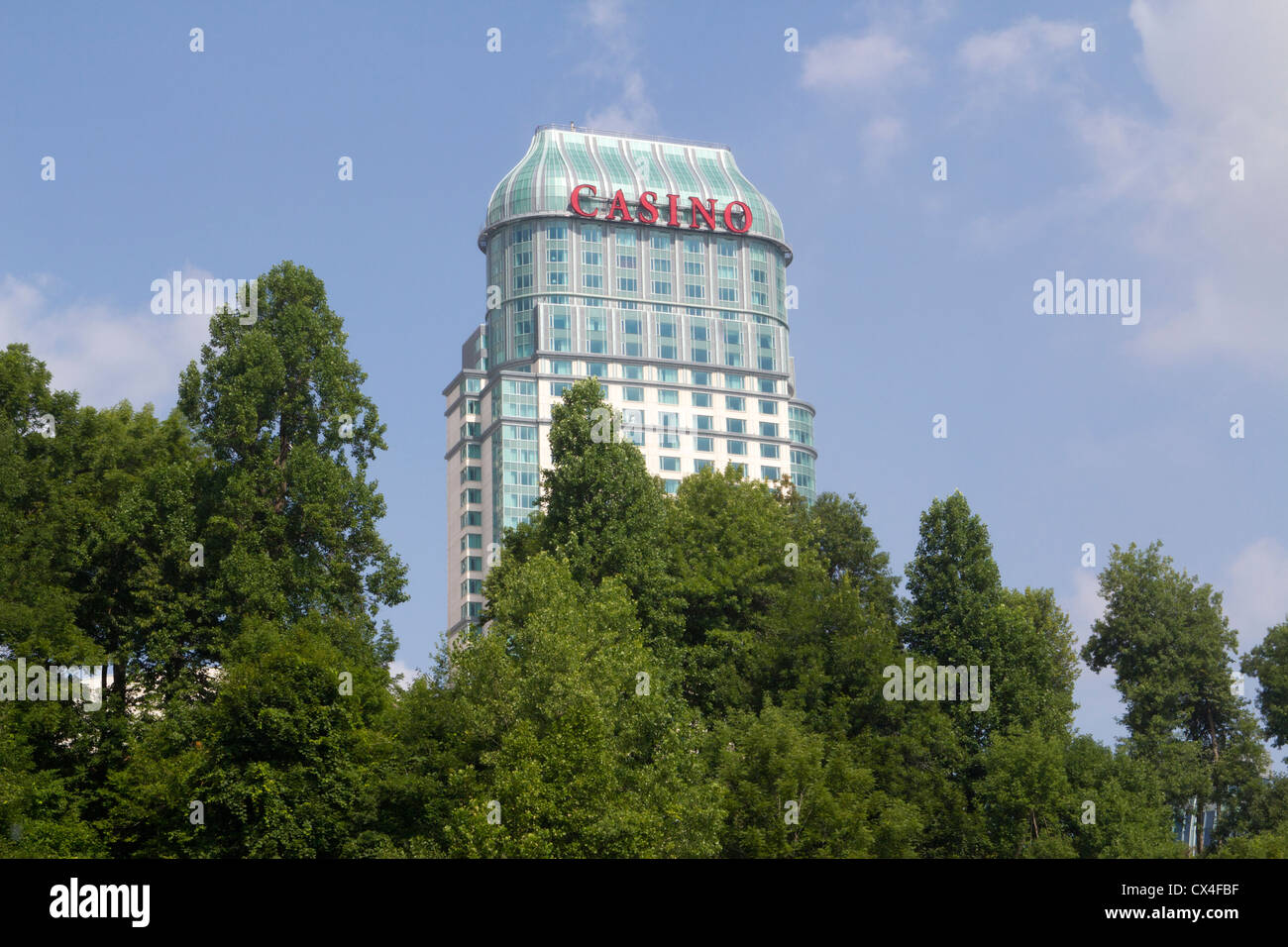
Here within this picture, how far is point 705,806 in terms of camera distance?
196 ft

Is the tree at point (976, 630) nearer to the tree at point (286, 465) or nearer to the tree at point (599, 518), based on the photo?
the tree at point (599, 518)

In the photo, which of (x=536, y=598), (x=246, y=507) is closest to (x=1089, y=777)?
(x=536, y=598)

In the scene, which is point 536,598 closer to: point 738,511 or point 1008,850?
point 738,511

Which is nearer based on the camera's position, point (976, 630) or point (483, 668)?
point (483, 668)

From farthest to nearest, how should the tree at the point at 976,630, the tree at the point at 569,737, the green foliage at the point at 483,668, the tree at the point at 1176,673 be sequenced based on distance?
the tree at the point at 1176,673, the tree at the point at 976,630, the green foliage at the point at 483,668, the tree at the point at 569,737

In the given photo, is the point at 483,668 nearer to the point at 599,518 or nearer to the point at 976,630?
the point at 599,518

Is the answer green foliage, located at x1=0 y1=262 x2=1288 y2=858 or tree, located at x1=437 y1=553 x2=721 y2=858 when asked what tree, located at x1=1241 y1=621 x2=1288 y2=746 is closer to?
green foliage, located at x1=0 y1=262 x2=1288 y2=858

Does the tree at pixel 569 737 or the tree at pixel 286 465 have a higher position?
the tree at pixel 286 465

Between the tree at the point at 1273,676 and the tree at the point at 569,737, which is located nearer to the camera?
the tree at the point at 569,737

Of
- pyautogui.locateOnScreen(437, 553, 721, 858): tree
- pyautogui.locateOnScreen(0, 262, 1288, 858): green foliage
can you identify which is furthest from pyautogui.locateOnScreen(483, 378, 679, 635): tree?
pyautogui.locateOnScreen(437, 553, 721, 858): tree

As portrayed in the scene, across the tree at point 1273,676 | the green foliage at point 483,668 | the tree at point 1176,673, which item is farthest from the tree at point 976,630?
the tree at point 1273,676

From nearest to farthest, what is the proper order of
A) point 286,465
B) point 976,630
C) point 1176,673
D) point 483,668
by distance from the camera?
1. point 483,668
2. point 286,465
3. point 976,630
4. point 1176,673

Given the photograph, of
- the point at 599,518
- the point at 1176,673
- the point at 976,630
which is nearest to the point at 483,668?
the point at 599,518
